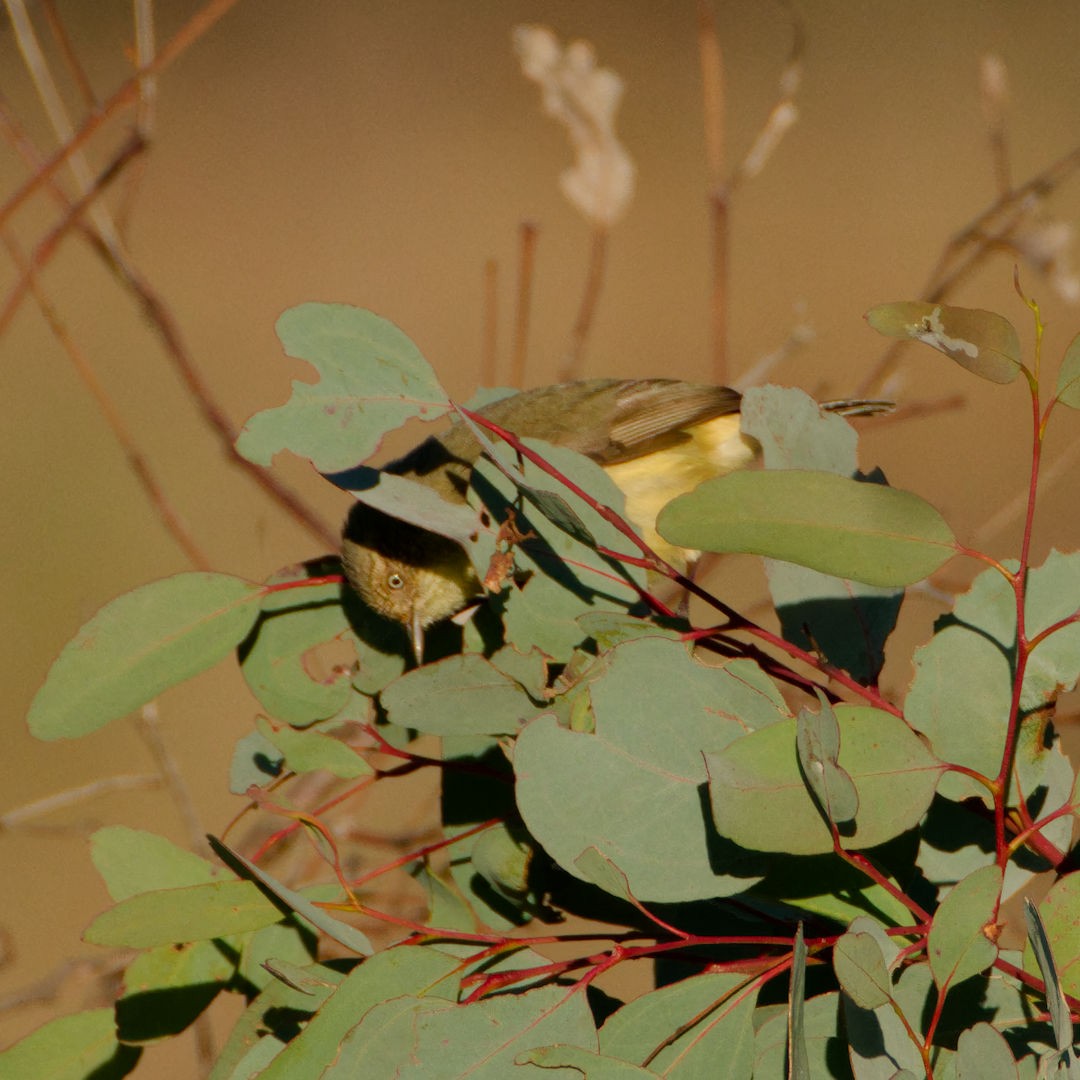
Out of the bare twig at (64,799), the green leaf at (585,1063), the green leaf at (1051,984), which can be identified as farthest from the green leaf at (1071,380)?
the bare twig at (64,799)

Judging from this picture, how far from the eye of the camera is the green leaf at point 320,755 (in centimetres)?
137

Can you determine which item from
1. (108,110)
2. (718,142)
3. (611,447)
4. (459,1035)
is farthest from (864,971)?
(611,447)

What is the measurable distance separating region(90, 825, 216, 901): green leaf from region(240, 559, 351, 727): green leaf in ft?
0.64

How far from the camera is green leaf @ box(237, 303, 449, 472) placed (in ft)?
4.23

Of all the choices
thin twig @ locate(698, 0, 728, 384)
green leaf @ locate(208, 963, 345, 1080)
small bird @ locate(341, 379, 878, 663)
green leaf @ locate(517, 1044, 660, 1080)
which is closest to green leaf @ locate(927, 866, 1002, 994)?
green leaf @ locate(517, 1044, 660, 1080)

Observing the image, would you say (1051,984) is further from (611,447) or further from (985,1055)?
(611,447)

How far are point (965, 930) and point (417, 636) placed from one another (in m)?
0.85

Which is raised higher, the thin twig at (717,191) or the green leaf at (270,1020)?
the thin twig at (717,191)

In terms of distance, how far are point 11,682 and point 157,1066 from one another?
7.51 ft

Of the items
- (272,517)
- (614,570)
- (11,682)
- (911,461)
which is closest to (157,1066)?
(11,682)

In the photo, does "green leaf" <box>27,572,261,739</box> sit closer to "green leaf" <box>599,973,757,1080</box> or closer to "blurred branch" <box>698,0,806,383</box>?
"green leaf" <box>599,973,757,1080</box>

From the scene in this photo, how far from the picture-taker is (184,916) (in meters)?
1.19

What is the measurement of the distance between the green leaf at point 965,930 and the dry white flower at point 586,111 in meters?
1.57

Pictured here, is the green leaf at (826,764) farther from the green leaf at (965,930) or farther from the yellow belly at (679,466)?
the yellow belly at (679,466)
